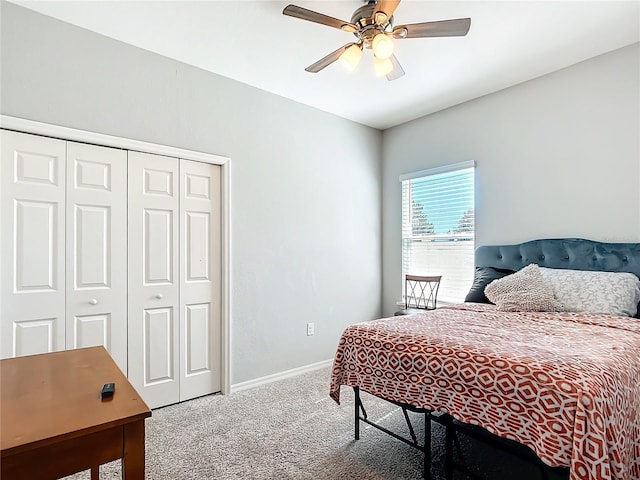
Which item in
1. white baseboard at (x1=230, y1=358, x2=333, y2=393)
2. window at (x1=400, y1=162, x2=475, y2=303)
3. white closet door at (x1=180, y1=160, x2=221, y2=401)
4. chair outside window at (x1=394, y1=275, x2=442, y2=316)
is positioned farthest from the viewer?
chair outside window at (x1=394, y1=275, x2=442, y2=316)

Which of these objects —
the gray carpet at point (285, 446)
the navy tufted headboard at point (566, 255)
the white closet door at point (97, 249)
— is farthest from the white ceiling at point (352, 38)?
the gray carpet at point (285, 446)

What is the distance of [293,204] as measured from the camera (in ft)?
11.6

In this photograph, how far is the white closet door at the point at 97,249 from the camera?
238 cm

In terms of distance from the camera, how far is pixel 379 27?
79.3 inches

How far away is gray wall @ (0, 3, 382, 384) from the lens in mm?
2312

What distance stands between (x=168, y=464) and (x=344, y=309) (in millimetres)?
2324

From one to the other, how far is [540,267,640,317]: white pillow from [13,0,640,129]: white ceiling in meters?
1.65

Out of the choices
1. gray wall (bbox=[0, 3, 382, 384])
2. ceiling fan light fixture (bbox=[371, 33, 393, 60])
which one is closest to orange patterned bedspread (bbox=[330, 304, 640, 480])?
gray wall (bbox=[0, 3, 382, 384])

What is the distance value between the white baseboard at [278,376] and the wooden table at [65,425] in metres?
2.11

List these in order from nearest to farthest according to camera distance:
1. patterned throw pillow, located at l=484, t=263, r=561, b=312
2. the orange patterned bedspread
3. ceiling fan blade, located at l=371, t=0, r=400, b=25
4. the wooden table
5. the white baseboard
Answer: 1. the wooden table
2. the orange patterned bedspread
3. ceiling fan blade, located at l=371, t=0, r=400, b=25
4. patterned throw pillow, located at l=484, t=263, r=561, b=312
5. the white baseboard

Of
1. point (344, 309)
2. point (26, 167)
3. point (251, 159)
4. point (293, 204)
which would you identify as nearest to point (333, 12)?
point (251, 159)

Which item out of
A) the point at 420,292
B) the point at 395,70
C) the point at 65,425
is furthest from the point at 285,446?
the point at 395,70

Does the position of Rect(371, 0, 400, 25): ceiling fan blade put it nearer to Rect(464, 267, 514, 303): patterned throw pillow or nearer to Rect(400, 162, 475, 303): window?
Rect(400, 162, 475, 303): window

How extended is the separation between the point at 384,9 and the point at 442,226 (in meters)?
2.45
